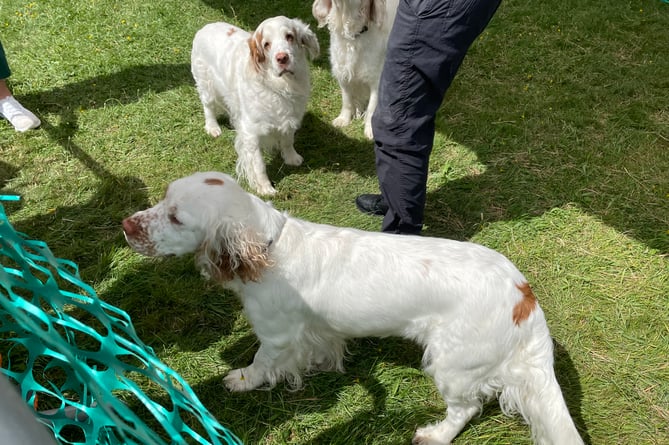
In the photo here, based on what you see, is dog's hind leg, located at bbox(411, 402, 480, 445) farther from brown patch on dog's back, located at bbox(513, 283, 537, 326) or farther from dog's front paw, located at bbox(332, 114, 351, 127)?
dog's front paw, located at bbox(332, 114, 351, 127)

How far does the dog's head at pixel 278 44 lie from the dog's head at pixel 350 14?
462mm

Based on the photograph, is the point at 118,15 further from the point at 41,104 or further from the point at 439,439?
the point at 439,439

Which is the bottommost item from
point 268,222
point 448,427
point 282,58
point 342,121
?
point 448,427

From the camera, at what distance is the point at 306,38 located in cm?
369

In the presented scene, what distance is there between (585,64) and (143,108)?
440 cm

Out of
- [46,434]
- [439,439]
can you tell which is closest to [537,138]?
[439,439]

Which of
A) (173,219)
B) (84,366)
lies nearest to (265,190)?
(173,219)

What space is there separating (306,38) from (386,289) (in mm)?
2228

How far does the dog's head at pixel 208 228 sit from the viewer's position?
2205 mm

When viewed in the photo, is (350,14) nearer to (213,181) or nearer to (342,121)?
(342,121)

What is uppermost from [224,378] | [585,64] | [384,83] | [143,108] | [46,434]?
[46,434]

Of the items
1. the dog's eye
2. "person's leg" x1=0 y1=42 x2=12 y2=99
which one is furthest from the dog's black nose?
"person's leg" x1=0 y1=42 x2=12 y2=99

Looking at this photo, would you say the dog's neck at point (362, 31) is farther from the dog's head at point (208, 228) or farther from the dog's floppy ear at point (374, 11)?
the dog's head at point (208, 228)

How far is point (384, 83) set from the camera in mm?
2822
